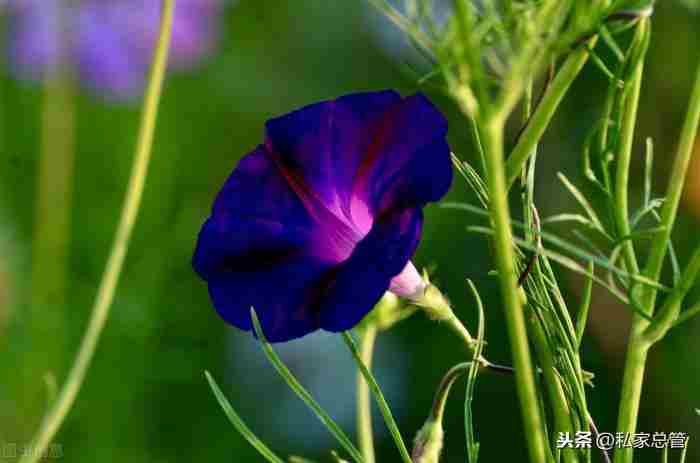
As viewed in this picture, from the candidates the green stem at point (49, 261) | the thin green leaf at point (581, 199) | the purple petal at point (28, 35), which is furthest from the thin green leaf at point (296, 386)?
the purple petal at point (28, 35)

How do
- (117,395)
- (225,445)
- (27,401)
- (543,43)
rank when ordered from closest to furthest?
(543,43), (27,401), (117,395), (225,445)

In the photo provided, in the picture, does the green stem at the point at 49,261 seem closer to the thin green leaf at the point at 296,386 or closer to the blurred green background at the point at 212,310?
the blurred green background at the point at 212,310

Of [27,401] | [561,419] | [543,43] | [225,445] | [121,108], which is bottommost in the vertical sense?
[225,445]

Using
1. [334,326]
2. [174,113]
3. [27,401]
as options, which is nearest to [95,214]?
[174,113]

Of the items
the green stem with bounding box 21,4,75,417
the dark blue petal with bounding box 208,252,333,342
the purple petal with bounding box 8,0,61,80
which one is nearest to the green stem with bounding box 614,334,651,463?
the dark blue petal with bounding box 208,252,333,342

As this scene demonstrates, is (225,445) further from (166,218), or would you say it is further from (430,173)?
(430,173)

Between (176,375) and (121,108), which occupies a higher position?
(121,108)
